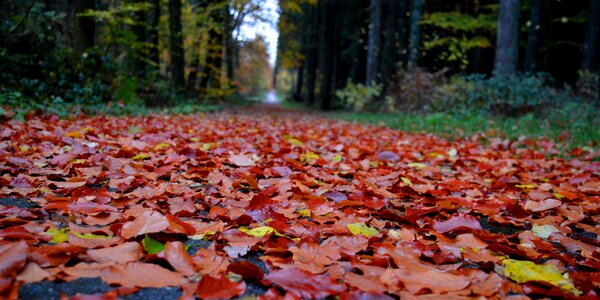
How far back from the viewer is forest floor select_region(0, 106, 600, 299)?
1.12 m

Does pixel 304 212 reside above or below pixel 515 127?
below

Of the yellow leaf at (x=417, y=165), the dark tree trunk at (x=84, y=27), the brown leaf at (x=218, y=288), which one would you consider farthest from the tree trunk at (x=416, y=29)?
the brown leaf at (x=218, y=288)

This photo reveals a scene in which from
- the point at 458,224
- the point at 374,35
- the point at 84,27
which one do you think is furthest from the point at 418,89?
the point at 458,224

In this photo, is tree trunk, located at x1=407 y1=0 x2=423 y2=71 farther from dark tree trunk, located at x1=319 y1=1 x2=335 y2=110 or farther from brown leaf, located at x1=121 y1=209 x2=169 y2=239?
brown leaf, located at x1=121 y1=209 x2=169 y2=239

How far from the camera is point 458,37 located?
16.6 metres

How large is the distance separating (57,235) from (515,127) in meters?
7.08

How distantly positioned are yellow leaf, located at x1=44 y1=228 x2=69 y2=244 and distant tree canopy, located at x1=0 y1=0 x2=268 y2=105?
6.23 m

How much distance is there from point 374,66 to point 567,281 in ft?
50.1

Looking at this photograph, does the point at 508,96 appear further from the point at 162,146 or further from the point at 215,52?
the point at 215,52

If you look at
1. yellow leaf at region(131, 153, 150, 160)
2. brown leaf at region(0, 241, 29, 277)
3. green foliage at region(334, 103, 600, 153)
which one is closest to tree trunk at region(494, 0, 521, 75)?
green foliage at region(334, 103, 600, 153)

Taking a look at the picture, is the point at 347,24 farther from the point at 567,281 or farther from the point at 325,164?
the point at 567,281

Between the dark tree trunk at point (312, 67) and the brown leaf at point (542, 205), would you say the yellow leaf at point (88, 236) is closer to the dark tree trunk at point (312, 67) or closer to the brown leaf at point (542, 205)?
the brown leaf at point (542, 205)

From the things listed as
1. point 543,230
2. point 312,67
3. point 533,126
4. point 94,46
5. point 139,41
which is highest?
point 312,67

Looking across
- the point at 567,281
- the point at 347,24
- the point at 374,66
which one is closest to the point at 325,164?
the point at 567,281
